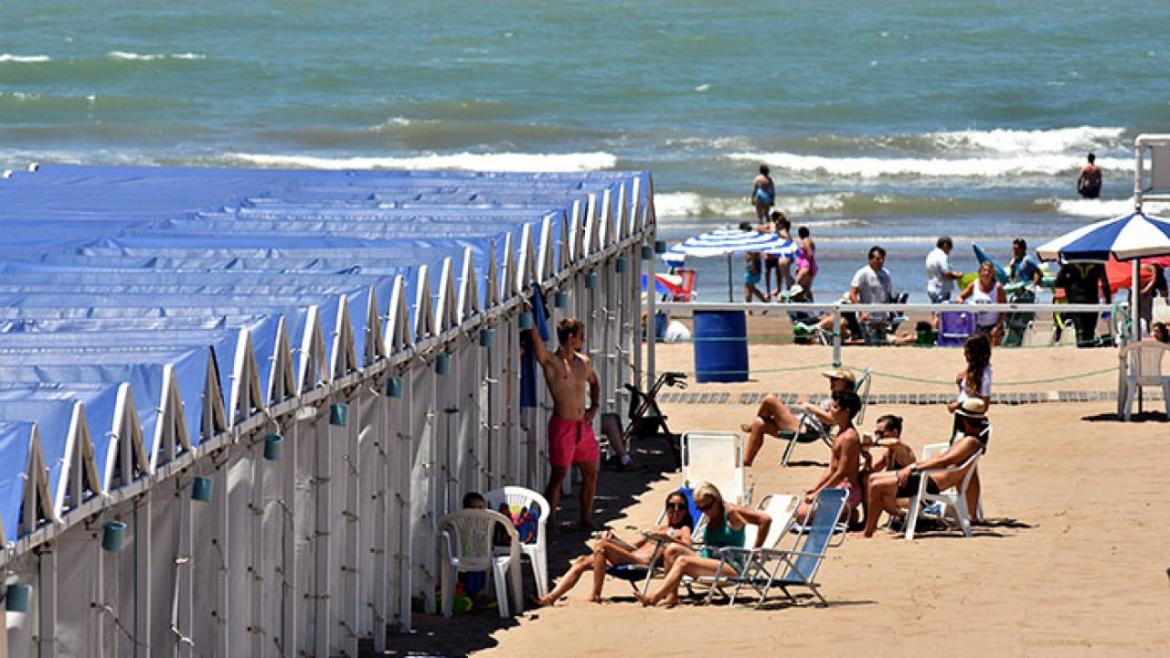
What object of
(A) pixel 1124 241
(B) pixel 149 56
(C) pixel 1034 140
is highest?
(B) pixel 149 56

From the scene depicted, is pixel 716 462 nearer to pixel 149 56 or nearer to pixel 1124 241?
pixel 1124 241

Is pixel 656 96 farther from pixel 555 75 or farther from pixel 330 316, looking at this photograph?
pixel 330 316

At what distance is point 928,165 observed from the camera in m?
47.2

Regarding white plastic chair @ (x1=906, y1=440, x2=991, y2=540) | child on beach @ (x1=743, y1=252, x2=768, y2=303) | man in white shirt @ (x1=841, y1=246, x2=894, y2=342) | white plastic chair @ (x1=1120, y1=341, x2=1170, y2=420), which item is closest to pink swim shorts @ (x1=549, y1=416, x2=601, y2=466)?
white plastic chair @ (x1=906, y1=440, x2=991, y2=540)

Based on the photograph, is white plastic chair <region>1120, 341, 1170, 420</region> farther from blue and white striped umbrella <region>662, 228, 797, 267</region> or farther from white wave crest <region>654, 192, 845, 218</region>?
white wave crest <region>654, 192, 845, 218</region>

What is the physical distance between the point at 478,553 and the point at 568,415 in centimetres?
234

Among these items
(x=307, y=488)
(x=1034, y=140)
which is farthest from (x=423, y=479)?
(x=1034, y=140)

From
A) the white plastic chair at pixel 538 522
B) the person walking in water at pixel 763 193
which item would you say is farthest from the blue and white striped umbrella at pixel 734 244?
the white plastic chair at pixel 538 522

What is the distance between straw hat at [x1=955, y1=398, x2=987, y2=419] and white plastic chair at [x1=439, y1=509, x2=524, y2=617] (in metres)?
3.07

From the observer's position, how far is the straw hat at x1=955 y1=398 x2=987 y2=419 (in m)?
13.7

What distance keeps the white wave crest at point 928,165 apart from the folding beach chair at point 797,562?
3357 cm

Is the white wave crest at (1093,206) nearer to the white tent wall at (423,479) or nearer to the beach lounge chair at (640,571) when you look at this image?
the beach lounge chair at (640,571)

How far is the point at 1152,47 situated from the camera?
2534 inches

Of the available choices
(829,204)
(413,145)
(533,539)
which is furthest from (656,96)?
(533,539)
